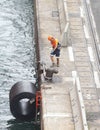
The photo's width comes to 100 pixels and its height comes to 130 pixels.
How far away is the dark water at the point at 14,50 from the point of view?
2339cm

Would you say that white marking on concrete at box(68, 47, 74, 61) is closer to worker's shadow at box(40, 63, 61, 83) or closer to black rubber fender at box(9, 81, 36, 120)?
worker's shadow at box(40, 63, 61, 83)

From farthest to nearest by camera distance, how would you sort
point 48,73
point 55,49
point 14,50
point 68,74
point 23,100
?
point 14,50
point 68,74
point 55,49
point 23,100
point 48,73

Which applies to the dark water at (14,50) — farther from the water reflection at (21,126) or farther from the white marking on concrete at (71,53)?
the white marking on concrete at (71,53)

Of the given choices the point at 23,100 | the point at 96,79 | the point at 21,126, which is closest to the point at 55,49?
the point at 96,79

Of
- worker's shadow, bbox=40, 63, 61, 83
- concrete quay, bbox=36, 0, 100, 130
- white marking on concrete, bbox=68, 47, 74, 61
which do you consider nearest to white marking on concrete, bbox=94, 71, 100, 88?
concrete quay, bbox=36, 0, 100, 130

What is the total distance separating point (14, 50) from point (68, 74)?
22.6 feet

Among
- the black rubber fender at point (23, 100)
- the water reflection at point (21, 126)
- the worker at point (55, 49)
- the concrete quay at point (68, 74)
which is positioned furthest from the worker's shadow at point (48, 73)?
the water reflection at point (21, 126)

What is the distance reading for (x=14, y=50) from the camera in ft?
95.2

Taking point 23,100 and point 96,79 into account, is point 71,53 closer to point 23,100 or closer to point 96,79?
point 96,79

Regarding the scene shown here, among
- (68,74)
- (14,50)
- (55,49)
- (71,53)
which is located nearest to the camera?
(55,49)

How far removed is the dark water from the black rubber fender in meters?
0.58

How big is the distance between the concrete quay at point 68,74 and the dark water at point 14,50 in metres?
2.42

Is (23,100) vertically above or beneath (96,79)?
beneath

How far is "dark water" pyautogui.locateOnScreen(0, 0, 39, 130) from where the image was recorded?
23.4 m
